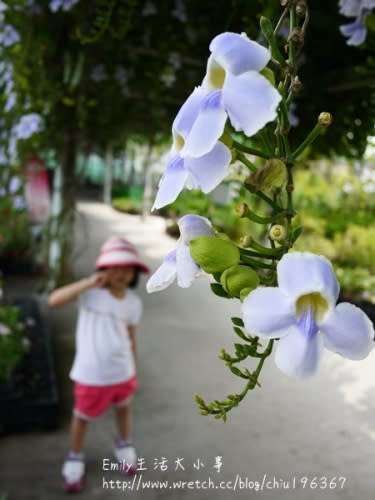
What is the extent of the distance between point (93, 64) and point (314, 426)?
5.42 feet

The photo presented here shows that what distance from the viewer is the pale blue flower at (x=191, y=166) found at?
232mm

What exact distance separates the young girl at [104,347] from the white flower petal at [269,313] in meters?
1.50

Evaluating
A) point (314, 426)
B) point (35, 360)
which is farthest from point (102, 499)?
point (314, 426)

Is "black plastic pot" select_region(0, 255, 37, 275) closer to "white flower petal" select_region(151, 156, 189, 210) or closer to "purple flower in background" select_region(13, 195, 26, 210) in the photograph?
"purple flower in background" select_region(13, 195, 26, 210)

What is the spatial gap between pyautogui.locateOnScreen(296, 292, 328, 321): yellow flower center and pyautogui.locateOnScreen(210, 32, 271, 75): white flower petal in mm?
96

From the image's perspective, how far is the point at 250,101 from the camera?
0.21 metres

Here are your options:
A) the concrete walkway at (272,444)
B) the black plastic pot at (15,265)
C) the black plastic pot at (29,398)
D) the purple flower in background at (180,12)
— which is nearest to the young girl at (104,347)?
the concrete walkway at (272,444)

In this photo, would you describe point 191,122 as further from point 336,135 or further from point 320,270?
point 336,135

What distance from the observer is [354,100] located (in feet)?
3.21

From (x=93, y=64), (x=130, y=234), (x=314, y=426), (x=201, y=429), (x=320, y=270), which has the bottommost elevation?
(x=130, y=234)

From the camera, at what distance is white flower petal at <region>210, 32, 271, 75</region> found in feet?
0.74

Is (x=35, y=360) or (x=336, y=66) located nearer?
(x=336, y=66)

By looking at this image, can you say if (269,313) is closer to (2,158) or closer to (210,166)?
(210,166)

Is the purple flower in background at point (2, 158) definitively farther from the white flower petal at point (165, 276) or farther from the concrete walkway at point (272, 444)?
the white flower petal at point (165, 276)
